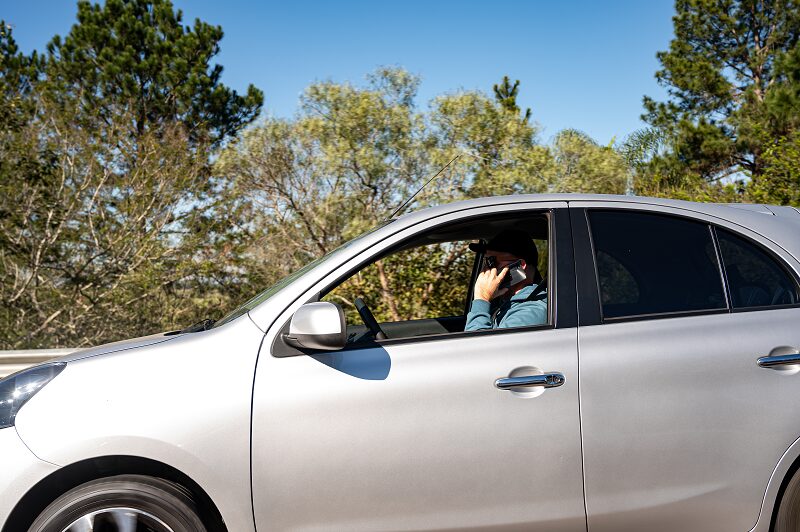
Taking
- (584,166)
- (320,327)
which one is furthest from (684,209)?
(584,166)

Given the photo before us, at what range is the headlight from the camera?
2637 millimetres

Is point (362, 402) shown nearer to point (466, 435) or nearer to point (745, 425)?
point (466, 435)

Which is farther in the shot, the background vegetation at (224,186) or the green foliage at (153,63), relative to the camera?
the green foliage at (153,63)

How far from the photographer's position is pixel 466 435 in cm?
268

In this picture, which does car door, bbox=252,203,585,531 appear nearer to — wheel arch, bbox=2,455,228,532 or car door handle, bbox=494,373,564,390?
car door handle, bbox=494,373,564,390

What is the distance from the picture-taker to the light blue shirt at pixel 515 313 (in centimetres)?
306

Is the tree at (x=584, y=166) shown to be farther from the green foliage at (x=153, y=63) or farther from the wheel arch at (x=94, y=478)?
the green foliage at (x=153, y=63)

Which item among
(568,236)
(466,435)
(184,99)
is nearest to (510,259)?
(568,236)

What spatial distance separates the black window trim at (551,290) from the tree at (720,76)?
65.1 ft

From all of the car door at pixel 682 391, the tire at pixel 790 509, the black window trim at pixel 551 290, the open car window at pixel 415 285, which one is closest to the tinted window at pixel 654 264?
the car door at pixel 682 391

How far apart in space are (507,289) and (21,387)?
2.05 m

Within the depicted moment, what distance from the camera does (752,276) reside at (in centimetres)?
311

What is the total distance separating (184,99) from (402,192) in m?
14.5

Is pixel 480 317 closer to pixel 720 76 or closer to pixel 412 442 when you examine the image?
pixel 412 442
